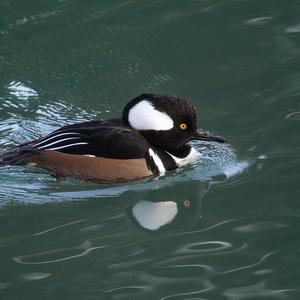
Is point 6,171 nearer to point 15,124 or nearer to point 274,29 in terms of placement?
point 15,124

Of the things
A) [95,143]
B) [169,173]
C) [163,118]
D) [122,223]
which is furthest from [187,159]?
[122,223]

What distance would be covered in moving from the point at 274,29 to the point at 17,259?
5195 mm

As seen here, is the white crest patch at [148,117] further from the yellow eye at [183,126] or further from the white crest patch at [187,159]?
the white crest patch at [187,159]

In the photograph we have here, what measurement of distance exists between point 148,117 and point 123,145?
0.39 m

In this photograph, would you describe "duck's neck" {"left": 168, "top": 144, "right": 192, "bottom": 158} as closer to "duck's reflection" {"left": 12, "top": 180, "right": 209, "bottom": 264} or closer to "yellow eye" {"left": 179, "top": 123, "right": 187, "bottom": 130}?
"yellow eye" {"left": 179, "top": 123, "right": 187, "bottom": 130}

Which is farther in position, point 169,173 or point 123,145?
point 169,173

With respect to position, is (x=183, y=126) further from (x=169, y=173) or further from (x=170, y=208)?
(x=170, y=208)

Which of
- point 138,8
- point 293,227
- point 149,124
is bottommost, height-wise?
point 293,227

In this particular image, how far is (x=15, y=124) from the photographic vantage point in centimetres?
870

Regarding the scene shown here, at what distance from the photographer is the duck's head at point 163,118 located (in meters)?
7.69

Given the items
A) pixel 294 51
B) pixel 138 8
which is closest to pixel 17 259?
pixel 294 51

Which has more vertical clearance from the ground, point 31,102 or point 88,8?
point 88,8

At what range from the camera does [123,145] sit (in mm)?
7484

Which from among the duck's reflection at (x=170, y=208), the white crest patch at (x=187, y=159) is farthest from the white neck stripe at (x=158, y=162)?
the duck's reflection at (x=170, y=208)
